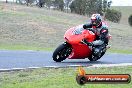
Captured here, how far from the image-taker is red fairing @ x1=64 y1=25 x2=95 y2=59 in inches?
544

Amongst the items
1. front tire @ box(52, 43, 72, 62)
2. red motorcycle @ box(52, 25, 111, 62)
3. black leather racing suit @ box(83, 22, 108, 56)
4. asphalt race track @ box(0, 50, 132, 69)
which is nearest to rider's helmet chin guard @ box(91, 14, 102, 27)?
black leather racing suit @ box(83, 22, 108, 56)

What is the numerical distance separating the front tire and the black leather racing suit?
792 mm

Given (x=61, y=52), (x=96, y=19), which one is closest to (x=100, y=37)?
(x=96, y=19)

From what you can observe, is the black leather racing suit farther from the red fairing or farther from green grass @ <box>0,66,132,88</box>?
green grass @ <box>0,66,132,88</box>

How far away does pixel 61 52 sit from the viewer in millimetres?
13797

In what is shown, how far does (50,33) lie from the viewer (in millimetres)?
51375

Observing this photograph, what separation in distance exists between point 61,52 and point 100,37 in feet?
4.11

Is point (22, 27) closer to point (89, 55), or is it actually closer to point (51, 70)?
point (89, 55)

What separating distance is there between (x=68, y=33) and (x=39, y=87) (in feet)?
21.7

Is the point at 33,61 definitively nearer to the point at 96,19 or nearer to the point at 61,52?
the point at 61,52

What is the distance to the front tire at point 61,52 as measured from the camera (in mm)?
13695

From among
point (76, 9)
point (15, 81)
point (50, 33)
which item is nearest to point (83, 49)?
point (15, 81)

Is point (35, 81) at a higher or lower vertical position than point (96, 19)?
lower

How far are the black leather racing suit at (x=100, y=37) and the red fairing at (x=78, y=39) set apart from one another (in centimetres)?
15
